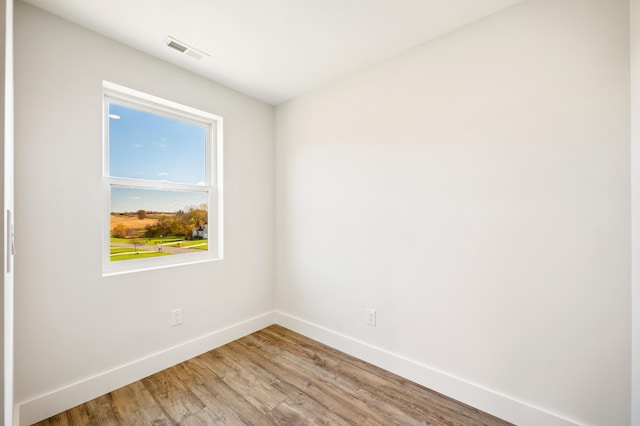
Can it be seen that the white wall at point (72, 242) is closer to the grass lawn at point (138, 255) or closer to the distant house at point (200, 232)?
the grass lawn at point (138, 255)

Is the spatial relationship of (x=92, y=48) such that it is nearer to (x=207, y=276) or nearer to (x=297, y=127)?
(x=297, y=127)

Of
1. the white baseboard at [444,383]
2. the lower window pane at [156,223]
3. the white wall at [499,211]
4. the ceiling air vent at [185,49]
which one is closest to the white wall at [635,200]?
the white wall at [499,211]

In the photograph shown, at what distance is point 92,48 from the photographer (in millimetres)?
1879

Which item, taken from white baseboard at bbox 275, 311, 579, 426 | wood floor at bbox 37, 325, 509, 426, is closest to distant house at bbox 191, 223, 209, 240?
wood floor at bbox 37, 325, 509, 426

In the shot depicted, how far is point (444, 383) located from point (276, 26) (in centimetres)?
265

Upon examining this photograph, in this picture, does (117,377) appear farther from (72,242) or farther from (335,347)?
(335,347)

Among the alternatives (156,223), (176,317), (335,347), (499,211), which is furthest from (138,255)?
(499,211)

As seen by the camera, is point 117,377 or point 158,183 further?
point 158,183

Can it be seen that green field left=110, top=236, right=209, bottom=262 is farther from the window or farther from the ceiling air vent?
the ceiling air vent

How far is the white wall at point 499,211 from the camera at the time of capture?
1.42 meters

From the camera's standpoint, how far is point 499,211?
1.72 meters

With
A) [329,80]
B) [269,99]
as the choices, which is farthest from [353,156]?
[269,99]

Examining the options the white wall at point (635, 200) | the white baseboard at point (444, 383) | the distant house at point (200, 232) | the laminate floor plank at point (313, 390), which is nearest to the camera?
the white wall at point (635, 200)

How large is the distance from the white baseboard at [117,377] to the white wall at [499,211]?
3.45ft
